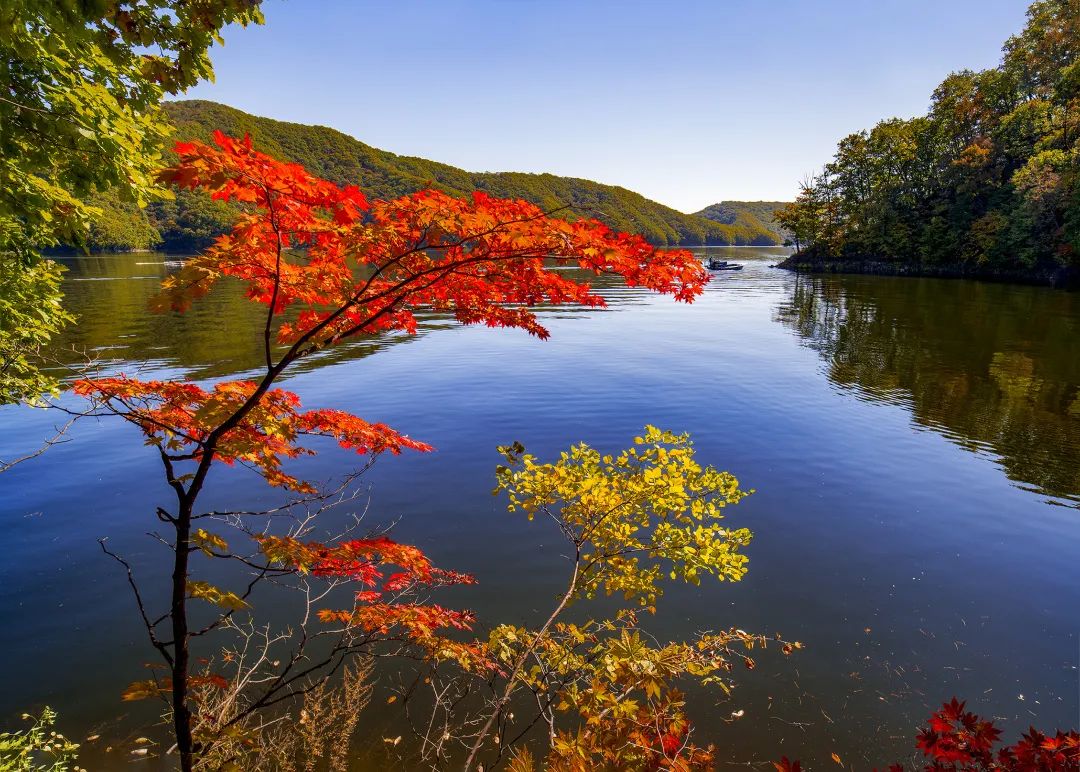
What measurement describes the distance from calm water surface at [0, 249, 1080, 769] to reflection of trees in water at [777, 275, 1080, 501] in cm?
15

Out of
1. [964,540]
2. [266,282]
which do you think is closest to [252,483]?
[266,282]

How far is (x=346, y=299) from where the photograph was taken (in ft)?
14.5

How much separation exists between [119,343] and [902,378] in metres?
36.0

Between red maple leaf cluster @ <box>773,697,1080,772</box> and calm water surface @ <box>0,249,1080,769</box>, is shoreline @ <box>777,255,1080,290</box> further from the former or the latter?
red maple leaf cluster @ <box>773,697,1080,772</box>

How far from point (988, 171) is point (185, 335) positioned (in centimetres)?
7944

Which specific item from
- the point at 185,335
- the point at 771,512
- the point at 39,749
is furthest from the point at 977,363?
the point at 185,335

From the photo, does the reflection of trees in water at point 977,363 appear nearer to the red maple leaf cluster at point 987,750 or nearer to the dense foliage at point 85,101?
the red maple leaf cluster at point 987,750

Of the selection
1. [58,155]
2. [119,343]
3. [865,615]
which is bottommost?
[865,615]

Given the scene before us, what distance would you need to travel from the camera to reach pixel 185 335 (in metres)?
27.6

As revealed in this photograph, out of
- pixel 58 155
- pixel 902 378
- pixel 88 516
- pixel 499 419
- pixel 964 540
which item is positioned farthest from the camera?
pixel 902 378

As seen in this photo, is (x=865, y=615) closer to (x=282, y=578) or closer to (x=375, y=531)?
(x=375, y=531)

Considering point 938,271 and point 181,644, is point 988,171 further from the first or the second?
point 181,644

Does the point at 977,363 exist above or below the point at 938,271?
below

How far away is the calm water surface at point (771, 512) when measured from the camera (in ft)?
20.5
